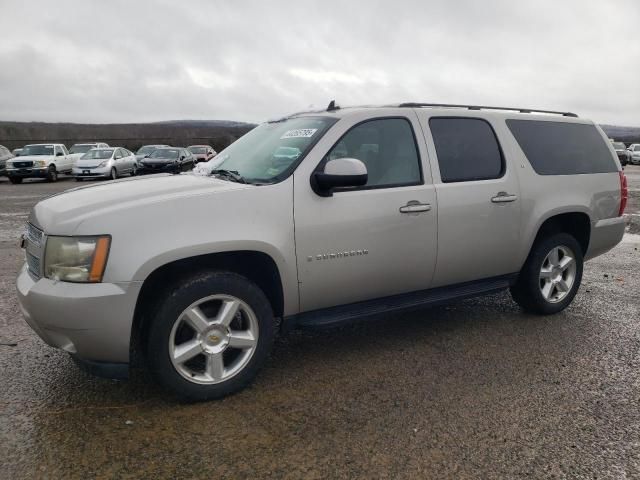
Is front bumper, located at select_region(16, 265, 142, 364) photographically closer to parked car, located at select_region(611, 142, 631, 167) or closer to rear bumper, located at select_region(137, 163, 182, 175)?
rear bumper, located at select_region(137, 163, 182, 175)

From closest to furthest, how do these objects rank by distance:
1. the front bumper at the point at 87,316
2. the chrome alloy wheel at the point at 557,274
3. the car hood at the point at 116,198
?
1. the front bumper at the point at 87,316
2. the car hood at the point at 116,198
3. the chrome alloy wheel at the point at 557,274

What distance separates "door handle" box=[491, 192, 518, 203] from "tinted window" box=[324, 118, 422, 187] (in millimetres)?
768

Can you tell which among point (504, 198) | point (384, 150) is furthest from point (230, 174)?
point (504, 198)

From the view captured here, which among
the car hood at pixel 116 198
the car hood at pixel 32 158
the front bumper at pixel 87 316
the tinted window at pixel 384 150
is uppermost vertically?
the tinted window at pixel 384 150

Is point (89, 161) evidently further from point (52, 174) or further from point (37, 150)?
point (37, 150)

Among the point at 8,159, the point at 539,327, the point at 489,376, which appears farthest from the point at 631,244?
the point at 8,159

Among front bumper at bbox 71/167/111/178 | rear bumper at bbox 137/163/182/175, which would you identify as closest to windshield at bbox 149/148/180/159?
rear bumper at bbox 137/163/182/175

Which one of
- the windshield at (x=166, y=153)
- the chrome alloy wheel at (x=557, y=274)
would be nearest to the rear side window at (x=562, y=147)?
the chrome alloy wheel at (x=557, y=274)

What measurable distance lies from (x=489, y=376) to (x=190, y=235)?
2214mm

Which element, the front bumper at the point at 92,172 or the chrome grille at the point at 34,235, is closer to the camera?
the chrome grille at the point at 34,235

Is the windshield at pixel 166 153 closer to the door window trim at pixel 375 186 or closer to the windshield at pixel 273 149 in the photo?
the windshield at pixel 273 149

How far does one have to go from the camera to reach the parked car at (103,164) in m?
24.3

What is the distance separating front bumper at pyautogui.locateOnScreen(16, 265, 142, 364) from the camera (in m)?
2.96

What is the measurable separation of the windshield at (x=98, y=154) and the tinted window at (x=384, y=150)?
2368 centimetres
